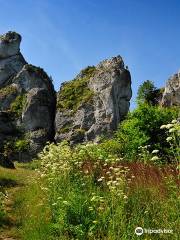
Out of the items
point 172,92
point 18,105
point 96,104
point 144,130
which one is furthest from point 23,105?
point 144,130

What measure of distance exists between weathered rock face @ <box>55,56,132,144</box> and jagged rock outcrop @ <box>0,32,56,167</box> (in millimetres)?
2180

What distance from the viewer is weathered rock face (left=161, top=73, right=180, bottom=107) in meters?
48.8

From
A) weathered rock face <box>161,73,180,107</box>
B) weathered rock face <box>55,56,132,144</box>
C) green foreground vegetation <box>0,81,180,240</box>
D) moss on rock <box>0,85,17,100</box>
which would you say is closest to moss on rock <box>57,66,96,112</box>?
weathered rock face <box>55,56,132,144</box>

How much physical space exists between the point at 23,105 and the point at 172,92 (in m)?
18.7

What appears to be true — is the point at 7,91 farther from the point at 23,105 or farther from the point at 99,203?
the point at 99,203

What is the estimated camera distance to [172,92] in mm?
49469

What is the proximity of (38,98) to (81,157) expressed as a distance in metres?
41.0

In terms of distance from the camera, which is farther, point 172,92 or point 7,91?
point 7,91

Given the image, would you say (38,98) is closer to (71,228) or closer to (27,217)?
(27,217)

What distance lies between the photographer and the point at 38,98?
5538cm

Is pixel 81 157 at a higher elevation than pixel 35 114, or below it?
Result: below

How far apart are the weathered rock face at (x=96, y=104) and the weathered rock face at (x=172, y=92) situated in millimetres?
4696

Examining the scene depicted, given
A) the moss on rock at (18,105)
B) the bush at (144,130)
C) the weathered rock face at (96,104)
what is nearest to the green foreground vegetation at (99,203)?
the bush at (144,130)

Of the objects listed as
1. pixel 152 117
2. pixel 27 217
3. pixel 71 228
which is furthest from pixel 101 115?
pixel 71 228
